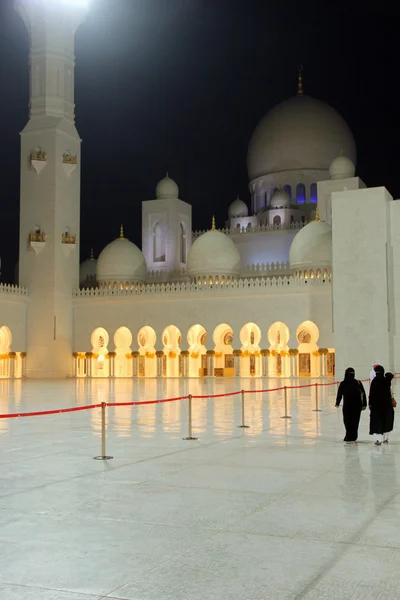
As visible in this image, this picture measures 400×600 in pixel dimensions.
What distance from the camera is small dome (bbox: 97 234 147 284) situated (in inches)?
1108

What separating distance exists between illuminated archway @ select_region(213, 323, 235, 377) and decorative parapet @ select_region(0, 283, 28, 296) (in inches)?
257

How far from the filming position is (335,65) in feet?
93.8

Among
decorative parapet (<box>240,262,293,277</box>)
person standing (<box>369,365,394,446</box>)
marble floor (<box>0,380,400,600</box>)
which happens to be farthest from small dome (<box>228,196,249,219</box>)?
person standing (<box>369,365,394,446</box>)

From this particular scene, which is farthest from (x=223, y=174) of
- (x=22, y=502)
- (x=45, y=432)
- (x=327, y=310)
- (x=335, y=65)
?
(x=22, y=502)

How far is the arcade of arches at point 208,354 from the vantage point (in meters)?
24.2

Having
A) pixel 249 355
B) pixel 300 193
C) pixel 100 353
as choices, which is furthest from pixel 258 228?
pixel 100 353

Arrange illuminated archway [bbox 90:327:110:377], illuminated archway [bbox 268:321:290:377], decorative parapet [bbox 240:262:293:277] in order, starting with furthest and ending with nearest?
decorative parapet [bbox 240:262:293:277] < illuminated archway [bbox 90:327:110:377] < illuminated archway [bbox 268:321:290:377]

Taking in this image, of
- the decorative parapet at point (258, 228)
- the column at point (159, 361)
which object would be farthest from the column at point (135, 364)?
the decorative parapet at point (258, 228)

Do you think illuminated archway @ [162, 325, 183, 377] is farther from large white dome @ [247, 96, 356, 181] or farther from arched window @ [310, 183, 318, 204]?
large white dome @ [247, 96, 356, 181]

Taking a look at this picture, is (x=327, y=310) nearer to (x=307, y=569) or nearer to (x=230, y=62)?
(x=230, y=62)

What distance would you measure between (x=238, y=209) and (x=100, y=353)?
30.3 feet

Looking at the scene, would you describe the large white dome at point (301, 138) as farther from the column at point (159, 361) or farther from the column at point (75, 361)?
the column at point (75, 361)

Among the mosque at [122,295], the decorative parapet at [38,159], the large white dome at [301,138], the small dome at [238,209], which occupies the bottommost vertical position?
the mosque at [122,295]

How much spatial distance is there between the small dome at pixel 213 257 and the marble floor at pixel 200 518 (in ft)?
61.9
